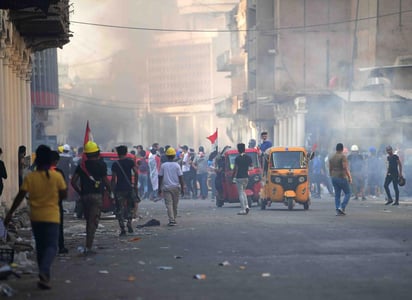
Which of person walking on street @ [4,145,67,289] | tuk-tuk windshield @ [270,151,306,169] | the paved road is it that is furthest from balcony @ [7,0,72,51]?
person walking on street @ [4,145,67,289]

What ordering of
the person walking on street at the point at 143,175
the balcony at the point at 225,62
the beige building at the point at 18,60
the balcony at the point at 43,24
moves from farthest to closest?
the balcony at the point at 225,62 → the person walking on street at the point at 143,175 → the balcony at the point at 43,24 → the beige building at the point at 18,60

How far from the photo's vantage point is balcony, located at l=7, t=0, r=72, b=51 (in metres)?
24.2

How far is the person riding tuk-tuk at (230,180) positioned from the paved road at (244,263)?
279 inches

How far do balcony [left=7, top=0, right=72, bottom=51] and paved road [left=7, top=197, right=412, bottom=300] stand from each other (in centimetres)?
644

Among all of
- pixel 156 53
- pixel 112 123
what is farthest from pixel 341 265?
pixel 156 53

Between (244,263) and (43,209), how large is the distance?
3114mm

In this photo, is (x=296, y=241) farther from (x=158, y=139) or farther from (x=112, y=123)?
(x=158, y=139)

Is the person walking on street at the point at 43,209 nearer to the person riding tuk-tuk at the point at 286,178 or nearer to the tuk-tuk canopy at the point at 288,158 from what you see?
the person riding tuk-tuk at the point at 286,178

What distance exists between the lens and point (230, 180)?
92.9 ft

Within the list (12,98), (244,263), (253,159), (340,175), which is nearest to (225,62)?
(253,159)

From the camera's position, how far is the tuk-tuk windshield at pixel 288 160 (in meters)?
26.2

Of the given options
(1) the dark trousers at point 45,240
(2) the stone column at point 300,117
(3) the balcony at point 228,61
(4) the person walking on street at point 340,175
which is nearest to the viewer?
(1) the dark trousers at point 45,240

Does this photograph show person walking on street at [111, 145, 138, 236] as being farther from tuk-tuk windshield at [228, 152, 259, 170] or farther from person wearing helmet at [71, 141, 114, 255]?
tuk-tuk windshield at [228, 152, 259, 170]

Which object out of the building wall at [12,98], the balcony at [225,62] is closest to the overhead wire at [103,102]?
the balcony at [225,62]
